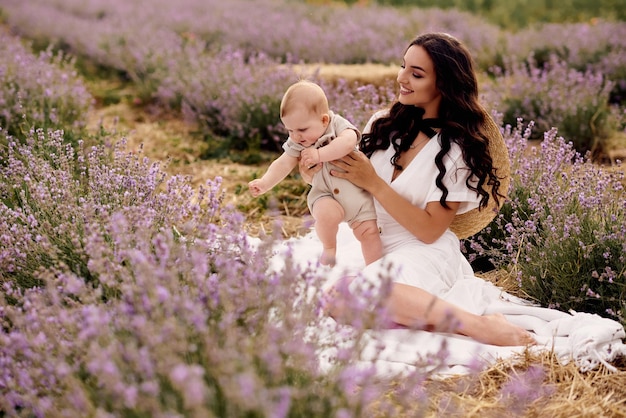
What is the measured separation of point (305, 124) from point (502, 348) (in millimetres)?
1193

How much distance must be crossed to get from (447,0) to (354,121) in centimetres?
977

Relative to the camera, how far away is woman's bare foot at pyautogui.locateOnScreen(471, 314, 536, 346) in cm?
264

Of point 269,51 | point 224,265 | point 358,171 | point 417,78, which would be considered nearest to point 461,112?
point 417,78

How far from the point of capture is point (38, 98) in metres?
4.54

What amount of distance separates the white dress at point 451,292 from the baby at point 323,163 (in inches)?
4.5

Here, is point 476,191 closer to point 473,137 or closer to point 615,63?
point 473,137

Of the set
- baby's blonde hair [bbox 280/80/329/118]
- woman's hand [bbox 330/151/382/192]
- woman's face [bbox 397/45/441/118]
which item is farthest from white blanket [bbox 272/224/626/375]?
woman's face [bbox 397/45/441/118]

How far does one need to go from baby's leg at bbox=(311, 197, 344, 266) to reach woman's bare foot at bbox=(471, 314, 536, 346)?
0.70m

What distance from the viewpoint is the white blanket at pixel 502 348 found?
2.43 meters

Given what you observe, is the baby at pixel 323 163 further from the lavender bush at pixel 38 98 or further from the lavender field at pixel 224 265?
the lavender bush at pixel 38 98

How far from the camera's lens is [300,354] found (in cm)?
167


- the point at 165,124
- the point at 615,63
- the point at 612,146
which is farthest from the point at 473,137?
the point at 615,63

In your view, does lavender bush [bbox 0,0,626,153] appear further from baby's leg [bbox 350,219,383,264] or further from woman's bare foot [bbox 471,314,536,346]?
woman's bare foot [bbox 471,314,536,346]

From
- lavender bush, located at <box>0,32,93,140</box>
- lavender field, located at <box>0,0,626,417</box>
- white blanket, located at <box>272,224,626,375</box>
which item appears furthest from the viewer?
lavender bush, located at <box>0,32,93,140</box>
